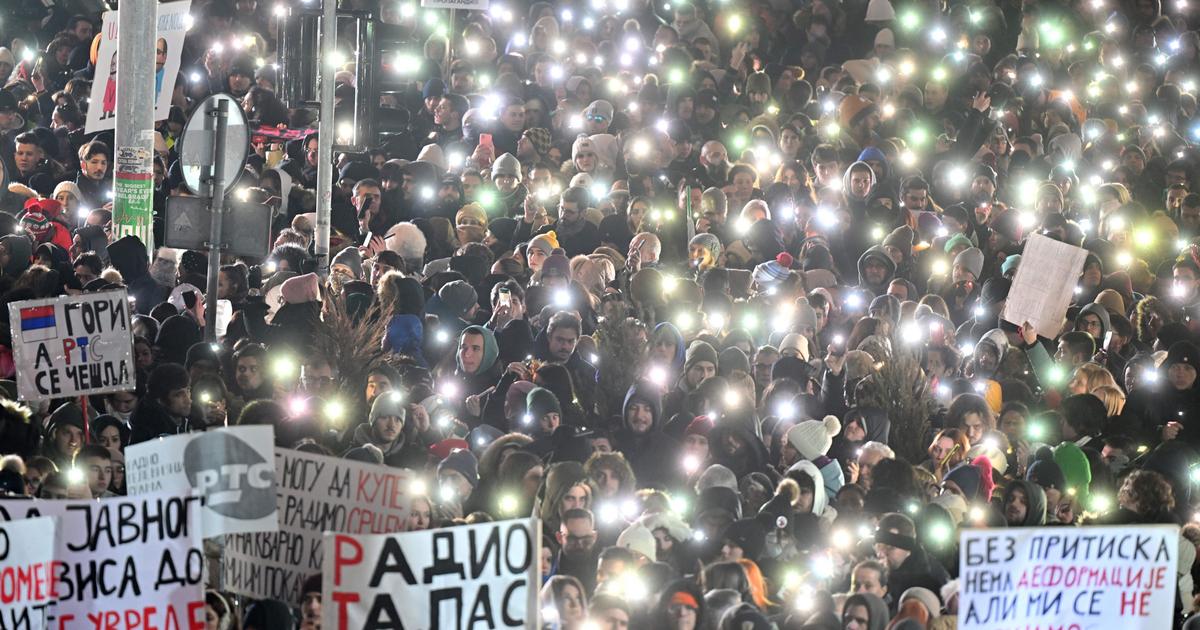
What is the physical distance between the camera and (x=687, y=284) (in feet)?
52.2

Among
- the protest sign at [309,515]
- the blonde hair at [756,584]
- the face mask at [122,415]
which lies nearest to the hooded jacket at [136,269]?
the face mask at [122,415]

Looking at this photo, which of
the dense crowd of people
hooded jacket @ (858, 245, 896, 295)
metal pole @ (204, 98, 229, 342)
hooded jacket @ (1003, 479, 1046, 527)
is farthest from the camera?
hooded jacket @ (858, 245, 896, 295)

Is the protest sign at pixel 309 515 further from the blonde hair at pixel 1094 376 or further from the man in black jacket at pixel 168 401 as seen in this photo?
the blonde hair at pixel 1094 376

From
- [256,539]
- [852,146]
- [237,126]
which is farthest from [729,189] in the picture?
[256,539]

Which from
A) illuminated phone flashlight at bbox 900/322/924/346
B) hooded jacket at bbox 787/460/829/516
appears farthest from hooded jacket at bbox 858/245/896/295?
hooded jacket at bbox 787/460/829/516

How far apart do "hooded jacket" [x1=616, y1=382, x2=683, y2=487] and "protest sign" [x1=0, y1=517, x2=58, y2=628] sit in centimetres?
445

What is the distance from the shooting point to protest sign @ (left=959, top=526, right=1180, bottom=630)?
9.76 meters

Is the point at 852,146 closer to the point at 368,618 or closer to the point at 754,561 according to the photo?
the point at 754,561

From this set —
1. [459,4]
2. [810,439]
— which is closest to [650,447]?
[810,439]

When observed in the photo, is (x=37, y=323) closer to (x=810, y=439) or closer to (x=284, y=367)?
(x=284, y=367)

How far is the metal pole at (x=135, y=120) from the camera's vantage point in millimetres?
15992

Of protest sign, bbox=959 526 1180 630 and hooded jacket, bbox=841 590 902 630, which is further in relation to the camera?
hooded jacket, bbox=841 590 902 630

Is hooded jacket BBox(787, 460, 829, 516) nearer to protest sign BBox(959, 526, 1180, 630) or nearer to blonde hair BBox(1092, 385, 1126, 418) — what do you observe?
blonde hair BBox(1092, 385, 1126, 418)

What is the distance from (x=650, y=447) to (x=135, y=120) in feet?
16.3
